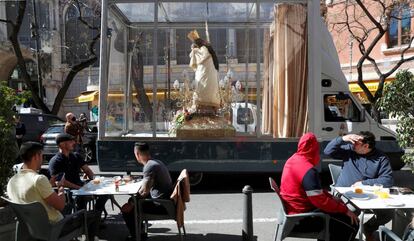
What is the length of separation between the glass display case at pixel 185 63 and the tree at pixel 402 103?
3.46 m

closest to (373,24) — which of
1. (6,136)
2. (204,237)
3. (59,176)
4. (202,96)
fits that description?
(202,96)

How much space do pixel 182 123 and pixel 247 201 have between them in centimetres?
428

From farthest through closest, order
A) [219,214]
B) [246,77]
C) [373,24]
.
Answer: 1. [373,24]
2. [246,77]
3. [219,214]

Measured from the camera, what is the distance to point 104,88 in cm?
891

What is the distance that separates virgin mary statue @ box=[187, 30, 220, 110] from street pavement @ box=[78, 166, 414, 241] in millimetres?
1729

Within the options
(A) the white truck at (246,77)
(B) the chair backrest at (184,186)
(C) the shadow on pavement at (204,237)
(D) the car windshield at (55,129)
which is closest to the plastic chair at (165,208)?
(B) the chair backrest at (184,186)

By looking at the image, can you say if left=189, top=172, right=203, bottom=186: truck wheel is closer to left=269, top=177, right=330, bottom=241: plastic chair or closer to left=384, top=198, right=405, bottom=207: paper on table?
left=269, top=177, right=330, bottom=241: plastic chair

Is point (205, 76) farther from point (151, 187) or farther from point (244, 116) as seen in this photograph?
point (151, 187)

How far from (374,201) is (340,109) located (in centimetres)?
491

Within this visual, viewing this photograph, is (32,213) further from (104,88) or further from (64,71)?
(64,71)

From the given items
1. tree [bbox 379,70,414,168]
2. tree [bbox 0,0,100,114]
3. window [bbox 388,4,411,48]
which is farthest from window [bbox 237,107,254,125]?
window [bbox 388,4,411,48]

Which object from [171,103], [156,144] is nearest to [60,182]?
[156,144]

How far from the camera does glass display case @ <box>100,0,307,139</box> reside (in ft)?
30.2

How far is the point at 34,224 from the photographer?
14.1 ft
